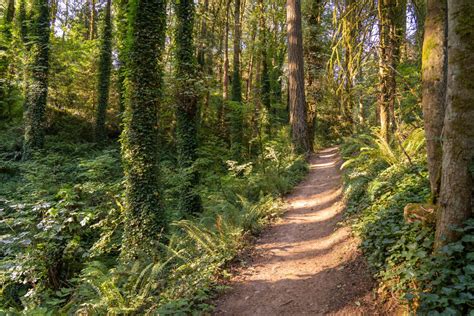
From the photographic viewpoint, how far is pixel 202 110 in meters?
19.5

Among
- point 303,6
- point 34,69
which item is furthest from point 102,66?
point 303,6

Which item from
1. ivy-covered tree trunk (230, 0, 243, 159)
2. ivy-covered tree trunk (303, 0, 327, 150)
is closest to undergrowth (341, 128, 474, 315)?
ivy-covered tree trunk (303, 0, 327, 150)

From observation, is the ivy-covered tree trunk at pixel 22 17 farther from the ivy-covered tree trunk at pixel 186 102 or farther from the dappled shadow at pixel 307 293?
the dappled shadow at pixel 307 293

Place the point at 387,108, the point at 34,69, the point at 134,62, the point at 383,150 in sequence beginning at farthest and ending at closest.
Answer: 1. the point at 34,69
2. the point at 387,108
3. the point at 383,150
4. the point at 134,62

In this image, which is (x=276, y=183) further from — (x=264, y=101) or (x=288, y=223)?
(x=264, y=101)

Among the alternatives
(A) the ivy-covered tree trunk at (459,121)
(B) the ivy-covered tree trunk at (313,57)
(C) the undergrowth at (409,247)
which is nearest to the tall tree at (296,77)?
(B) the ivy-covered tree trunk at (313,57)

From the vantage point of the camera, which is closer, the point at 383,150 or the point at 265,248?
the point at 265,248

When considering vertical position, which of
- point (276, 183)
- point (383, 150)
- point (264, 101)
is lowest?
point (276, 183)

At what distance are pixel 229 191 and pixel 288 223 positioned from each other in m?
2.80

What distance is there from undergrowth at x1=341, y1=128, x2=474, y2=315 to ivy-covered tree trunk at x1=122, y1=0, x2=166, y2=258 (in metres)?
3.80

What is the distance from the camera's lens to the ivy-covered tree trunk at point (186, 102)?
8773 mm

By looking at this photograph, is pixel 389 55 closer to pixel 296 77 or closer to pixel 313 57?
pixel 296 77

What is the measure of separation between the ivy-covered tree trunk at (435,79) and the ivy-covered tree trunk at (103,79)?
17.6 metres

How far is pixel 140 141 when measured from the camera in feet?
19.9
